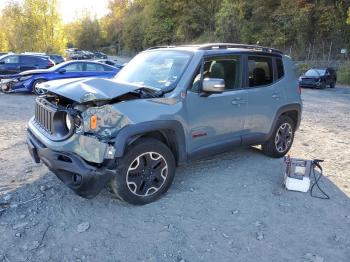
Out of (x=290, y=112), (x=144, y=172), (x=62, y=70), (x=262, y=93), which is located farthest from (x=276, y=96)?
(x=62, y=70)

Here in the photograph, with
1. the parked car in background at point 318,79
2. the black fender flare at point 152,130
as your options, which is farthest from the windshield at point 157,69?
the parked car in background at point 318,79

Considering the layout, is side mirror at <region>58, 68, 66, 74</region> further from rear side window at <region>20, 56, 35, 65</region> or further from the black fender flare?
the black fender flare

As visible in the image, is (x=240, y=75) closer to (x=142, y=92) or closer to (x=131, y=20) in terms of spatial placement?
(x=142, y=92)

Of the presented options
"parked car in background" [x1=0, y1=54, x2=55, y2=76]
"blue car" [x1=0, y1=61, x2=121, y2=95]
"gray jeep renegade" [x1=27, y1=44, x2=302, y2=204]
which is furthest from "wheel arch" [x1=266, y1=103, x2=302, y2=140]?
"parked car in background" [x1=0, y1=54, x2=55, y2=76]

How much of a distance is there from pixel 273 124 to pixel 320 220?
6.77 ft

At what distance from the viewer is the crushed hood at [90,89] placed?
381 cm

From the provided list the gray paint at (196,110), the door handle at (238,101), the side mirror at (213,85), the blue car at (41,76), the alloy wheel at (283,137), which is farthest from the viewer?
the blue car at (41,76)

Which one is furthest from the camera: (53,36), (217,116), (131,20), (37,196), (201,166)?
(131,20)

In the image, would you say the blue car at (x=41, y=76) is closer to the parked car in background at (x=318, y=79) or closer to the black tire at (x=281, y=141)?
the black tire at (x=281, y=141)

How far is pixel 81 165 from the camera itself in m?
3.81

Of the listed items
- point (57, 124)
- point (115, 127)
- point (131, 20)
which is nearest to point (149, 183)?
point (115, 127)

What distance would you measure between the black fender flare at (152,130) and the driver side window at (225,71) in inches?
25.1

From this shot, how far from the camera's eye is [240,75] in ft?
17.3

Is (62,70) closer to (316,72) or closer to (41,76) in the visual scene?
(41,76)
